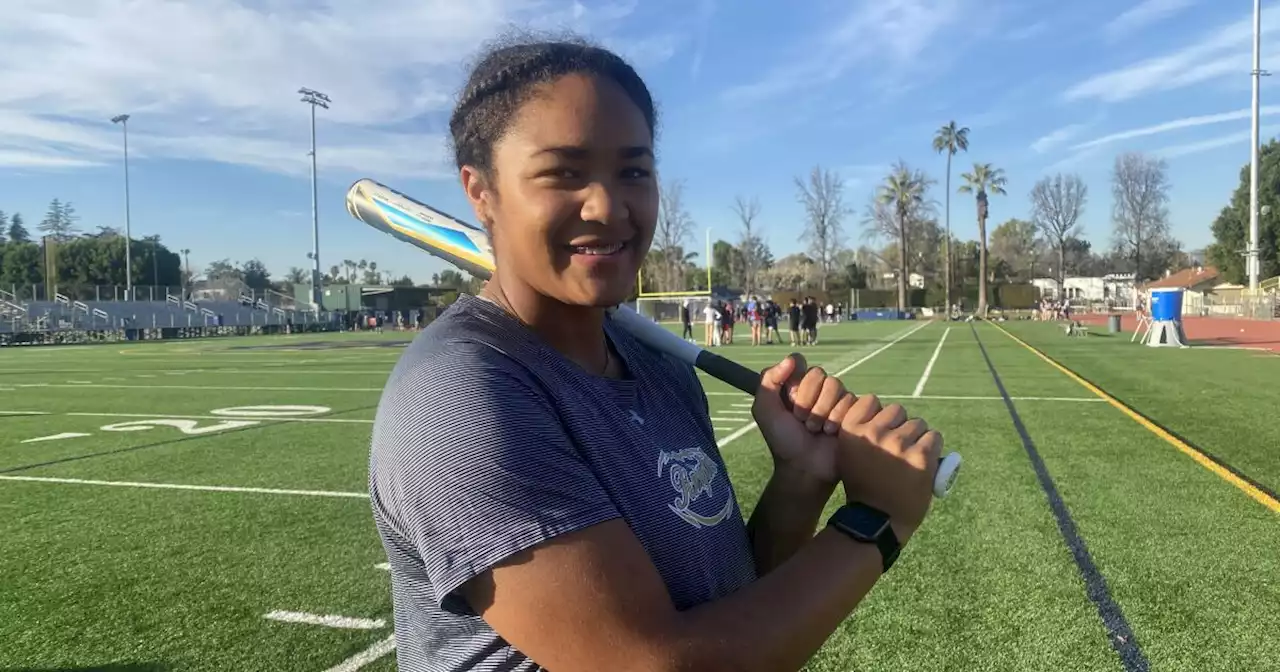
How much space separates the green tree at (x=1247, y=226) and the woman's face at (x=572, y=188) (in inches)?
2769

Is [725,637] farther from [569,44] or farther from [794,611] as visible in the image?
[569,44]

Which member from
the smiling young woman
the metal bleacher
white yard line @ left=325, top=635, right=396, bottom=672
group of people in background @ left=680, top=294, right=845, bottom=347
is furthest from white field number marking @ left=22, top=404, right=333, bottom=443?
the metal bleacher

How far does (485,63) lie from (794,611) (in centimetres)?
99

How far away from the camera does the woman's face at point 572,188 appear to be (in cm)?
128

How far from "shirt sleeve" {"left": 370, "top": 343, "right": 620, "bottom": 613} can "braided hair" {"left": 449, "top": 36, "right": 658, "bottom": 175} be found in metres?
0.39

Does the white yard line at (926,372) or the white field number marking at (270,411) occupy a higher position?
the white yard line at (926,372)

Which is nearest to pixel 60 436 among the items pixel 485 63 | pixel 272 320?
pixel 485 63

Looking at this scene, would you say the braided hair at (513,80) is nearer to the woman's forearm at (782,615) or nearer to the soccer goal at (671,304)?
the woman's forearm at (782,615)

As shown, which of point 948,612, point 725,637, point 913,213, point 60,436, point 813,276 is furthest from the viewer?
point 813,276

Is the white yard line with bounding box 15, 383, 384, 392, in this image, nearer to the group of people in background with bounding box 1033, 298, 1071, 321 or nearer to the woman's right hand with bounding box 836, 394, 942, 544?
the woman's right hand with bounding box 836, 394, 942, 544

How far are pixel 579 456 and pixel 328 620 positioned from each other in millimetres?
3462

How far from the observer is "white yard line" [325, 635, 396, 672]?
139 inches

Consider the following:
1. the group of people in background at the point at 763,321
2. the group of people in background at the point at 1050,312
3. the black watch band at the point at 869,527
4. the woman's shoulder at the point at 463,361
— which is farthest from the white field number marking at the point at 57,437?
the group of people in background at the point at 1050,312

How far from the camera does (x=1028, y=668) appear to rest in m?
3.51
